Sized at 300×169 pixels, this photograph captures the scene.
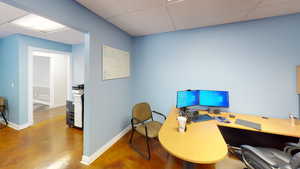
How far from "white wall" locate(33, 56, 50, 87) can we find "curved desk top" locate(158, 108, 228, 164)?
6.28 meters

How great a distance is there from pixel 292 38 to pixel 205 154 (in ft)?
7.89

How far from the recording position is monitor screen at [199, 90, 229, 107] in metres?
2.08

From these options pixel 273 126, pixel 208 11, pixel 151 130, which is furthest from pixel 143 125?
pixel 208 11

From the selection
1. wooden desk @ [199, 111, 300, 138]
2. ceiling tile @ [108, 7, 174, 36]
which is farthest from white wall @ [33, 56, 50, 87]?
wooden desk @ [199, 111, 300, 138]

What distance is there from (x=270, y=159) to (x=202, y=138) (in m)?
0.70

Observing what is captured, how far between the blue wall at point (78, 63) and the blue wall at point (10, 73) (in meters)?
1.26

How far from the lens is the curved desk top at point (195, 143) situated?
977 mm

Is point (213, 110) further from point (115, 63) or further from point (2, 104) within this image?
point (2, 104)

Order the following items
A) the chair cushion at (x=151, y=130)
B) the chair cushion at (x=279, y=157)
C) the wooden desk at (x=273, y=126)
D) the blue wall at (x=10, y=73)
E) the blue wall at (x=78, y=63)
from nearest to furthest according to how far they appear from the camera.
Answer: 1. the chair cushion at (x=279, y=157)
2. the wooden desk at (x=273, y=126)
3. the chair cushion at (x=151, y=130)
4. the blue wall at (x=10, y=73)
5. the blue wall at (x=78, y=63)

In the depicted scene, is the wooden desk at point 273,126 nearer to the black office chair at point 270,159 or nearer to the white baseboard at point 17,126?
the black office chair at point 270,159

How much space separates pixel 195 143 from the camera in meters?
1.17

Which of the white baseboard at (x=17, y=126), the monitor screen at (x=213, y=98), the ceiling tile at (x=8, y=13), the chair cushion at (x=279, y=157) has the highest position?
the ceiling tile at (x=8, y=13)

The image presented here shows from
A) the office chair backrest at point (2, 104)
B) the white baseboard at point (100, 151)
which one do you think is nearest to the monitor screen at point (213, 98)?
the white baseboard at point (100, 151)

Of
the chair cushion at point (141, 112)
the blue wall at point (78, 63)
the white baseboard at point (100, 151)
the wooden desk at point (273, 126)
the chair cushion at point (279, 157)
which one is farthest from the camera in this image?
the blue wall at point (78, 63)
